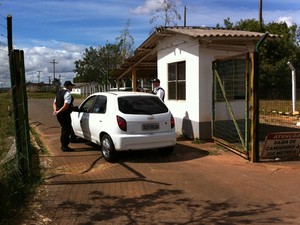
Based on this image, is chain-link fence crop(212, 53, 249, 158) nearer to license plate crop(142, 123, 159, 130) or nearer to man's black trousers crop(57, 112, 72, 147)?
license plate crop(142, 123, 159, 130)

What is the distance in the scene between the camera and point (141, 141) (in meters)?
8.59

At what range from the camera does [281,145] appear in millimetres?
8734

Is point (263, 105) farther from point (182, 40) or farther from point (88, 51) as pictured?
point (88, 51)

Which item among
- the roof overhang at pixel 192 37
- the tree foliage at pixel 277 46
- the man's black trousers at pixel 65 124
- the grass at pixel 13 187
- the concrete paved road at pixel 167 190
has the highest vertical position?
the tree foliage at pixel 277 46

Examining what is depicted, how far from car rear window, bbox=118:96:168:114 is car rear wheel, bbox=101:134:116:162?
73cm

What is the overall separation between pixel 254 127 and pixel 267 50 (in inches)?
939

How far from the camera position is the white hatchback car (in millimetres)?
8516

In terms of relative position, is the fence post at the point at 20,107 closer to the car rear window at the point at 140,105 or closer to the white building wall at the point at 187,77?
the car rear window at the point at 140,105

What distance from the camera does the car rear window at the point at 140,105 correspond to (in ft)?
28.7

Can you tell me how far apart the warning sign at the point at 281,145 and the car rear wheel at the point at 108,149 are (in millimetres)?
3237

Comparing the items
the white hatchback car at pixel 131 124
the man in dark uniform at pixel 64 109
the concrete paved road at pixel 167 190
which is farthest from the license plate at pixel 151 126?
the man in dark uniform at pixel 64 109

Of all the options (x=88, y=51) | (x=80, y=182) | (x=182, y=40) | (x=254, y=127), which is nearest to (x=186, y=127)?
(x=182, y=40)

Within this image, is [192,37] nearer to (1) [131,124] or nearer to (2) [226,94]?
(2) [226,94]

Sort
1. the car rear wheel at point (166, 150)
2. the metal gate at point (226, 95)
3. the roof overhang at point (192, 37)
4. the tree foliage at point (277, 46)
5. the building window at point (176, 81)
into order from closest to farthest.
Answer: the car rear wheel at point (166, 150), the metal gate at point (226, 95), the roof overhang at point (192, 37), the building window at point (176, 81), the tree foliage at point (277, 46)
